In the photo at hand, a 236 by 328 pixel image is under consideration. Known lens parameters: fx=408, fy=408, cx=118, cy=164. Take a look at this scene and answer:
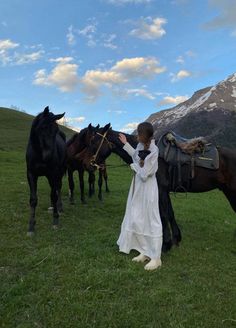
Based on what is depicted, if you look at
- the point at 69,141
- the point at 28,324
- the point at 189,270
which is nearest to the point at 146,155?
the point at 189,270

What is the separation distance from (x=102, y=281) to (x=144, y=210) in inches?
67.3

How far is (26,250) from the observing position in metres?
7.67

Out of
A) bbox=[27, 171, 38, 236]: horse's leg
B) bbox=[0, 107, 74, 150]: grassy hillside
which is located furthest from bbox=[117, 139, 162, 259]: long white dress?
bbox=[0, 107, 74, 150]: grassy hillside

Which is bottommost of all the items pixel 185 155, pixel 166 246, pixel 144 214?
pixel 166 246

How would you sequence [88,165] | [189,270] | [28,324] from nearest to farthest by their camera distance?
A: [28,324]
[189,270]
[88,165]

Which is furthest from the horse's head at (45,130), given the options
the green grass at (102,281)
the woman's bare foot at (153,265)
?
the woman's bare foot at (153,265)

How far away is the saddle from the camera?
8.48 m

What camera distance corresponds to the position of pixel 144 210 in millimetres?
7355

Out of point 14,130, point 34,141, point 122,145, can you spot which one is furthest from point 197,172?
point 14,130

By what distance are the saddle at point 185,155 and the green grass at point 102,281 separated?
1.56 meters

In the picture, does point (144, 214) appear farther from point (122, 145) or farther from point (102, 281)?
point (122, 145)

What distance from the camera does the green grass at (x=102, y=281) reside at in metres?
5.11

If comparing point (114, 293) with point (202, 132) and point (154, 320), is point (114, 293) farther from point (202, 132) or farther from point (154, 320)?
point (202, 132)

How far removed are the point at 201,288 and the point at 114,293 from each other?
4.68 feet
